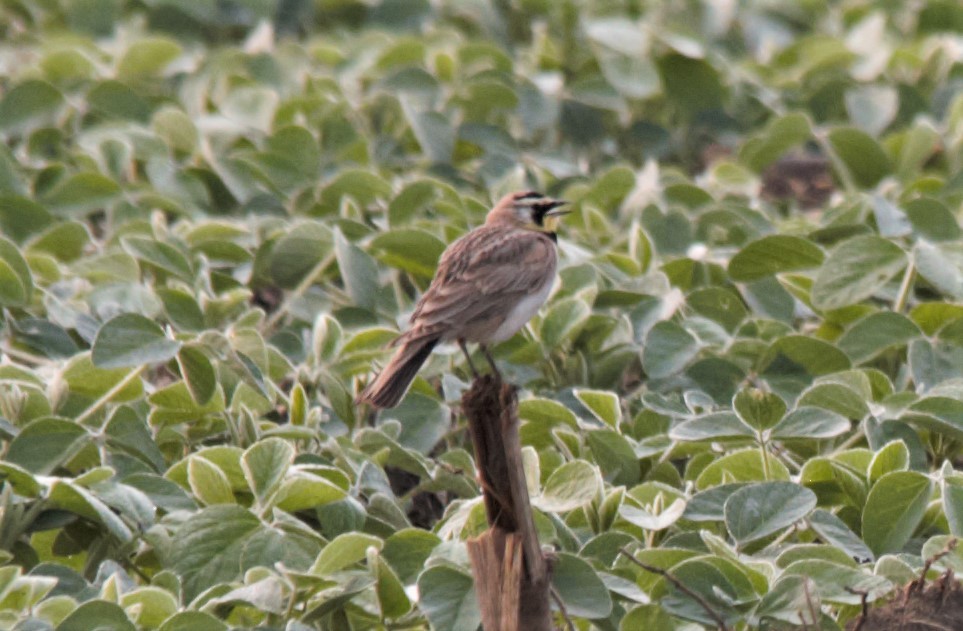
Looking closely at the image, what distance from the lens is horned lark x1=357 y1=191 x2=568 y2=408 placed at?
3881 mm

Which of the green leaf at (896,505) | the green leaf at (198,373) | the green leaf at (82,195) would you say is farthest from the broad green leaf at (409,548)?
the green leaf at (82,195)

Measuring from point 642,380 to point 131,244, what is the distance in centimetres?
161

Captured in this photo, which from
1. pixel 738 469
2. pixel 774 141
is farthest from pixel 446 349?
pixel 774 141

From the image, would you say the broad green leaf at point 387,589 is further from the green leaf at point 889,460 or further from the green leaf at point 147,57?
the green leaf at point 147,57

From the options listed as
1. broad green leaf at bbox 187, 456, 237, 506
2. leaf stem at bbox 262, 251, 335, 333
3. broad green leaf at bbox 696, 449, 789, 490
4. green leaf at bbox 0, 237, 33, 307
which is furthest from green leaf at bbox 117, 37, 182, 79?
broad green leaf at bbox 696, 449, 789, 490

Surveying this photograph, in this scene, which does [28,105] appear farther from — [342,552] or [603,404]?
[342,552]

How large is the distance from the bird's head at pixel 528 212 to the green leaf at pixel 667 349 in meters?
0.48

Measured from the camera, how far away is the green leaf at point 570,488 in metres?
3.63

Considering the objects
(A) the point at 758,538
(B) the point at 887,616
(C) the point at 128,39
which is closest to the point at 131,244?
(A) the point at 758,538

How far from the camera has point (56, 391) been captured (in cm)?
415

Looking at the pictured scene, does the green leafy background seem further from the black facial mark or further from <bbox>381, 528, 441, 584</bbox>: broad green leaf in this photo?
the black facial mark

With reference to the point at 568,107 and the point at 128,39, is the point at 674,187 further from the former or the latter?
the point at 128,39

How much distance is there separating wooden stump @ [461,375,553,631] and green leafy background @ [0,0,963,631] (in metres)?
0.22

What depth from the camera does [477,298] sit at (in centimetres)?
417
